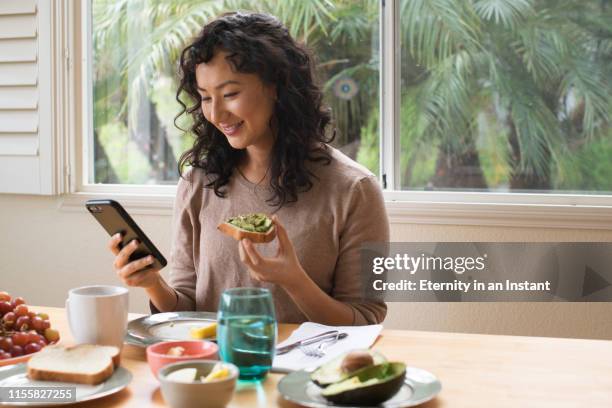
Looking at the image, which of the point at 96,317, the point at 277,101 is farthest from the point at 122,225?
the point at 277,101

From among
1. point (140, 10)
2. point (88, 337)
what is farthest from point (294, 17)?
point (88, 337)

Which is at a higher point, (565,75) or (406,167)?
(565,75)

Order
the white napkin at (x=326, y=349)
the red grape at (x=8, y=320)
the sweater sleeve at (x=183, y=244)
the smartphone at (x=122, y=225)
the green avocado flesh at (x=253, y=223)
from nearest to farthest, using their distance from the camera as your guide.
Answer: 1. the white napkin at (x=326, y=349)
2. the red grape at (x=8, y=320)
3. the smartphone at (x=122, y=225)
4. the green avocado flesh at (x=253, y=223)
5. the sweater sleeve at (x=183, y=244)

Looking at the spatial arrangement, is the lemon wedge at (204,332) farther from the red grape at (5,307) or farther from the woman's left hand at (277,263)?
the red grape at (5,307)

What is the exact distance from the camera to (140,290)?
303 cm

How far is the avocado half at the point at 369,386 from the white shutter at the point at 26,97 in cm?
229

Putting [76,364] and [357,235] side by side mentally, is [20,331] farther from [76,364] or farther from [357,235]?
[357,235]

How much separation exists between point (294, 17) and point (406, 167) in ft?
2.34

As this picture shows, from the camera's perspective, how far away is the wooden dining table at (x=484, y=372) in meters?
1.14

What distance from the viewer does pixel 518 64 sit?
264cm

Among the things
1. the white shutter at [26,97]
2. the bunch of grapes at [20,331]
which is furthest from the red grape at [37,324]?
the white shutter at [26,97]

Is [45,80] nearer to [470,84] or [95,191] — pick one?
[95,191]

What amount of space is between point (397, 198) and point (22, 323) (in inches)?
62.6

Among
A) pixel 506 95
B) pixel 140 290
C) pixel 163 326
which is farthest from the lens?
pixel 140 290
